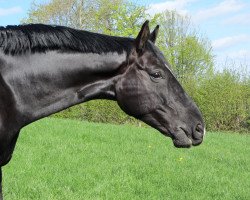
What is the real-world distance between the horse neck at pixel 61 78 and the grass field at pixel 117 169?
3210mm

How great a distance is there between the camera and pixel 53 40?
342 centimetres

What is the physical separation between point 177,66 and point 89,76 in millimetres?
30597

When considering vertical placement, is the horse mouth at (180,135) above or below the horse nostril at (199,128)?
below

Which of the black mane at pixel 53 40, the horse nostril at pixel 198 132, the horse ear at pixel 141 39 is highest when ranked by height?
the horse ear at pixel 141 39

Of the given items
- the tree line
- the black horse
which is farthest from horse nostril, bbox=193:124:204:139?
the tree line

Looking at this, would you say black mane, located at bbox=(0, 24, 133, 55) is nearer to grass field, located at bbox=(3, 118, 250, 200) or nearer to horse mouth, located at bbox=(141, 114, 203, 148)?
horse mouth, located at bbox=(141, 114, 203, 148)

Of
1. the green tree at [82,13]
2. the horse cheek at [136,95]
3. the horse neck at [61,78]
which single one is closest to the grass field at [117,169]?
the horse neck at [61,78]

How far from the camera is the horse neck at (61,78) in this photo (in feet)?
11.1

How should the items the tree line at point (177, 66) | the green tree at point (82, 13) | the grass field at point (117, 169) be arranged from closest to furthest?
1. the grass field at point (117, 169)
2. the tree line at point (177, 66)
3. the green tree at point (82, 13)

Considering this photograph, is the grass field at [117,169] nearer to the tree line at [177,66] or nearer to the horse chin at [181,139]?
the horse chin at [181,139]

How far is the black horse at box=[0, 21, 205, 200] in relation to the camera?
3369 millimetres

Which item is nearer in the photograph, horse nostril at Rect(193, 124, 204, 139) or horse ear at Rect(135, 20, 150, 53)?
horse ear at Rect(135, 20, 150, 53)

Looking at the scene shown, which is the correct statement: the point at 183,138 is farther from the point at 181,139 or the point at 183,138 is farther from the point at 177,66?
the point at 177,66

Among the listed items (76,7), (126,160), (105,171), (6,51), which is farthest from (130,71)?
(76,7)
